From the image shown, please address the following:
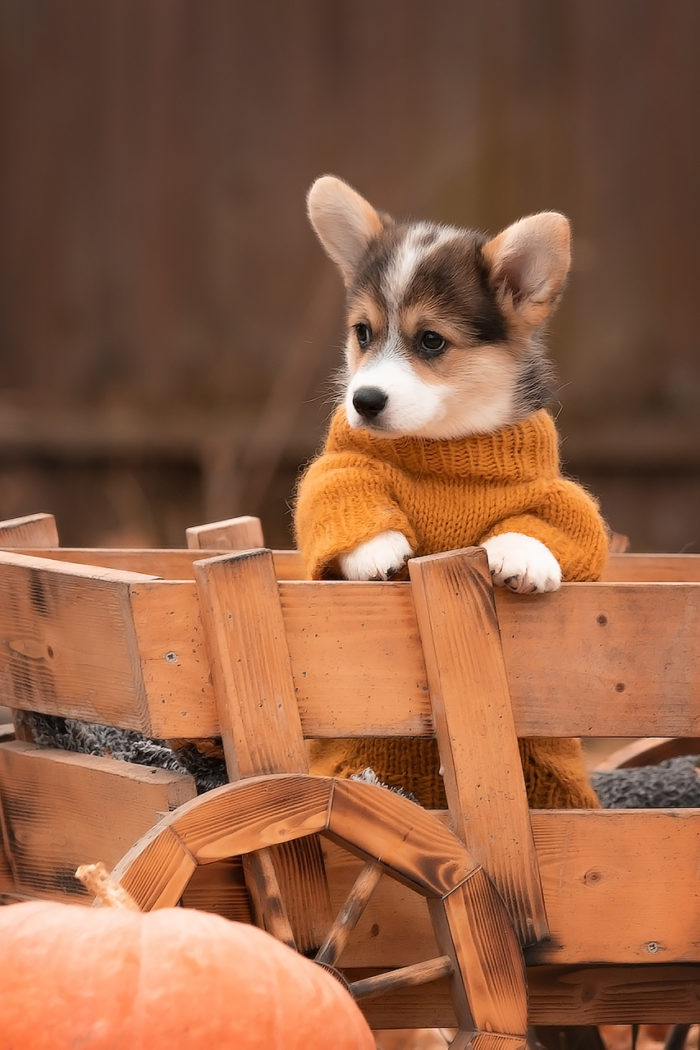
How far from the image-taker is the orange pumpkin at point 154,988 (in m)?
1.17

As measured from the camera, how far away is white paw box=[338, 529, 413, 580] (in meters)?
1.62

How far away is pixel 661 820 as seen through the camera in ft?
5.28

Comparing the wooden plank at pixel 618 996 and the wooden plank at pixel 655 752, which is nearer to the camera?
the wooden plank at pixel 618 996

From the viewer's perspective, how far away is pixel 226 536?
213 cm

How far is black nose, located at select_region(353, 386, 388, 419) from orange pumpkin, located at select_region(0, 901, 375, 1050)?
715mm

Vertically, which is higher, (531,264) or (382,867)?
(531,264)

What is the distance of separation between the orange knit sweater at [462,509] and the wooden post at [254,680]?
25 cm

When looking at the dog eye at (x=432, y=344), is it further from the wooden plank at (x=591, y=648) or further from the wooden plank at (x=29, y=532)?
the wooden plank at (x=29, y=532)

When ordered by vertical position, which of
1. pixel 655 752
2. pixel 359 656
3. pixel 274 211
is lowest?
pixel 655 752

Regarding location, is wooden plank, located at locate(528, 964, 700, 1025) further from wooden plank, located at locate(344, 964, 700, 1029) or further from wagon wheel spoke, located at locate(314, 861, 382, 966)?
wagon wheel spoke, located at locate(314, 861, 382, 966)

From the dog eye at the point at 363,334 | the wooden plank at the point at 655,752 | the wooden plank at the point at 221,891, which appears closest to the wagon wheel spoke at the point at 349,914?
the wooden plank at the point at 221,891

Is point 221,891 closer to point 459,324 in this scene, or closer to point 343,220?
point 459,324

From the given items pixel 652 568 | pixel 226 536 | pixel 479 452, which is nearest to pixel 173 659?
pixel 479 452

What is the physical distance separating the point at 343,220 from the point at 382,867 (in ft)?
3.25
